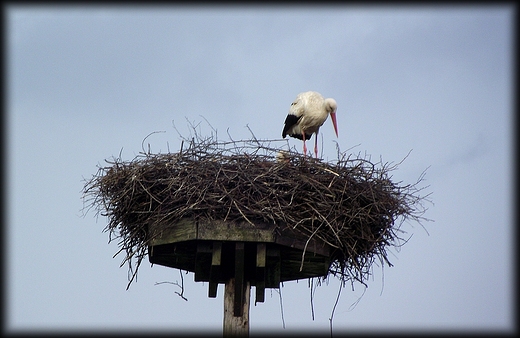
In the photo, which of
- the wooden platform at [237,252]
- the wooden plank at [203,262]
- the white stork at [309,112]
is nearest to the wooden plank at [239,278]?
the wooden platform at [237,252]

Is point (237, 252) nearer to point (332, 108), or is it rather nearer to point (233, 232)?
point (233, 232)

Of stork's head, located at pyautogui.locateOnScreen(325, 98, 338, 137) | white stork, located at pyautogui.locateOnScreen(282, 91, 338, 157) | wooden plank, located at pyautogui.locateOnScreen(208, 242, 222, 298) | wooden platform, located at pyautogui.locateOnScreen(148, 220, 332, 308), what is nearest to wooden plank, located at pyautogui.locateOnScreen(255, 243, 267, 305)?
wooden platform, located at pyautogui.locateOnScreen(148, 220, 332, 308)

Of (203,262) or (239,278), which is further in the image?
(203,262)

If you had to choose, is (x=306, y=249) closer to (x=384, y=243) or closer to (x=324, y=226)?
(x=324, y=226)

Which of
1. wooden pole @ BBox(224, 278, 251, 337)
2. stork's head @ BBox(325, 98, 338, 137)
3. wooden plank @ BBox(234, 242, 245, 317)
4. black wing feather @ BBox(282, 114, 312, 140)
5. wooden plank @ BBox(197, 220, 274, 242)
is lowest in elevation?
wooden pole @ BBox(224, 278, 251, 337)

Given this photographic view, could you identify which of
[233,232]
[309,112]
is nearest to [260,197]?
[233,232]

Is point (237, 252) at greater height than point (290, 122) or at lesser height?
lesser

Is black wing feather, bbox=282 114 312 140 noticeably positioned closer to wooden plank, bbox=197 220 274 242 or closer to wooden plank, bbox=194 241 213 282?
wooden plank, bbox=194 241 213 282

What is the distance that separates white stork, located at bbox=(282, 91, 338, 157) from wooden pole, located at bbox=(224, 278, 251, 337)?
287 centimetres

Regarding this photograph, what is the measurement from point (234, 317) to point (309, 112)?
3.17 m

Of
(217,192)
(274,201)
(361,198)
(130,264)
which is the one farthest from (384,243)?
(130,264)

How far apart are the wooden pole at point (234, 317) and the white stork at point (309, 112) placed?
2872mm

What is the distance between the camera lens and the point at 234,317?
6137mm

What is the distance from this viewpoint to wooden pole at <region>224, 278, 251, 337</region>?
609 cm
